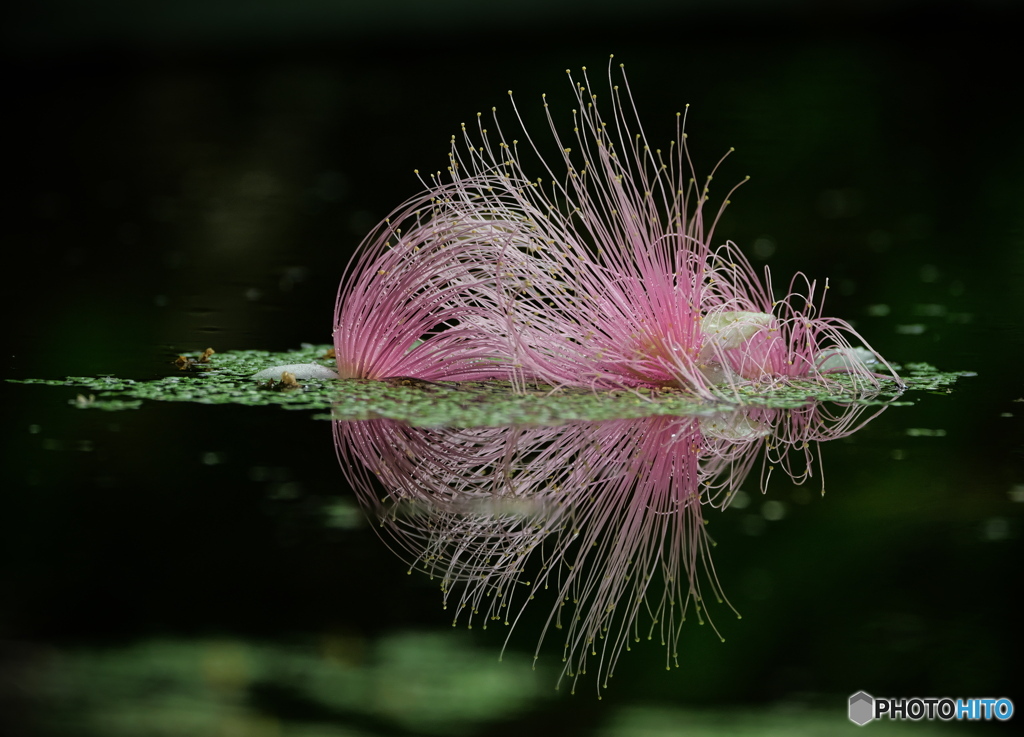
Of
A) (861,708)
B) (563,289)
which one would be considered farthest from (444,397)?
(861,708)

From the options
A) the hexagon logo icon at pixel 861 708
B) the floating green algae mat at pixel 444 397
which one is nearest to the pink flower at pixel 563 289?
the floating green algae mat at pixel 444 397

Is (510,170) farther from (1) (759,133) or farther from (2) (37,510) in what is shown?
(1) (759,133)

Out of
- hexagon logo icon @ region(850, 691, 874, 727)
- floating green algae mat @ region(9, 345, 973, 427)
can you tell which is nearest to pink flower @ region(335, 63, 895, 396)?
floating green algae mat @ region(9, 345, 973, 427)

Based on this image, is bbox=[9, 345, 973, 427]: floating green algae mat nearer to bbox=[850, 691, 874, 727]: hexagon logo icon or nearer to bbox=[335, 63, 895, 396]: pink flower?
bbox=[335, 63, 895, 396]: pink flower

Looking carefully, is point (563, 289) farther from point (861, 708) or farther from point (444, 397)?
point (861, 708)

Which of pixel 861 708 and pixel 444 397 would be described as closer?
pixel 861 708

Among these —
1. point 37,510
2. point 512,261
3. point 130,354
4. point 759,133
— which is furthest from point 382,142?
point 37,510
